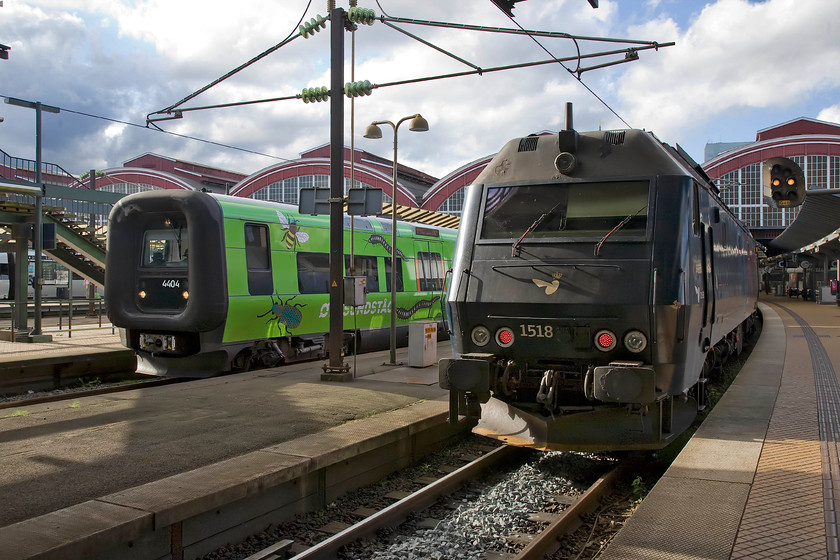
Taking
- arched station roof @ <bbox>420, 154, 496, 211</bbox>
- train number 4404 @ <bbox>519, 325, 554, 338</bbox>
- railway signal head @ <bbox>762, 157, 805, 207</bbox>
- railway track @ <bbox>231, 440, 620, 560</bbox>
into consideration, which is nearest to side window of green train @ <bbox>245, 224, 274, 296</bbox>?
railway track @ <bbox>231, 440, 620, 560</bbox>

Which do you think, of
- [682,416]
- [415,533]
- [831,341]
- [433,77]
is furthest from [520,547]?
[831,341]

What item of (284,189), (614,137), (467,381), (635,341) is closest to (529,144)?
(614,137)

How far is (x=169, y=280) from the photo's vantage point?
460 inches

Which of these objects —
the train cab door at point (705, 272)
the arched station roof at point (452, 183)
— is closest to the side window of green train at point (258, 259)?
the train cab door at point (705, 272)

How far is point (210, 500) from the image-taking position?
4.87 m

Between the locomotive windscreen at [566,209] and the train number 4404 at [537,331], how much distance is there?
0.90m

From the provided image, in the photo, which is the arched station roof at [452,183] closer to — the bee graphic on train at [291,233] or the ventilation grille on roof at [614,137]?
the bee graphic on train at [291,233]

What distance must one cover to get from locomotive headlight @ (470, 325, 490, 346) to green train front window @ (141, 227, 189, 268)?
20.7 feet

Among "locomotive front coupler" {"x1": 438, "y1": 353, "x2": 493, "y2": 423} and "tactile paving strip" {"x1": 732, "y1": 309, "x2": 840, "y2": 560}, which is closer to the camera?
"tactile paving strip" {"x1": 732, "y1": 309, "x2": 840, "y2": 560}

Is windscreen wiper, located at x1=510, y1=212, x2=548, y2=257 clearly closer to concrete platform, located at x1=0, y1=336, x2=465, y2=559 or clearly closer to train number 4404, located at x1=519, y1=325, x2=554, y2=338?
train number 4404, located at x1=519, y1=325, x2=554, y2=338

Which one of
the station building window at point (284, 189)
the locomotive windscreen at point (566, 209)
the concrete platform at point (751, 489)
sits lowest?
the concrete platform at point (751, 489)

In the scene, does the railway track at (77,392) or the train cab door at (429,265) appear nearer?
the railway track at (77,392)

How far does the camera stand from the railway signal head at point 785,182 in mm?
15516

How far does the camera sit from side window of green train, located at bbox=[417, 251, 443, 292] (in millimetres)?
17494
